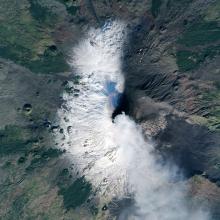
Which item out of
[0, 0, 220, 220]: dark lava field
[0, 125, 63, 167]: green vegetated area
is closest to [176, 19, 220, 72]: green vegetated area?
[0, 0, 220, 220]: dark lava field

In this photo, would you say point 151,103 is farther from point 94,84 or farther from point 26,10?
point 26,10

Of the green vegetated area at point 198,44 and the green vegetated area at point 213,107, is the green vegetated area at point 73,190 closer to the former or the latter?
the green vegetated area at point 213,107

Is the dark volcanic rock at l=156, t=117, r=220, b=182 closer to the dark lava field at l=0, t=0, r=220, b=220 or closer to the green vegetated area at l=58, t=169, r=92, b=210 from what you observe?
the dark lava field at l=0, t=0, r=220, b=220

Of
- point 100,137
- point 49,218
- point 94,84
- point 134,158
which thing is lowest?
point 49,218

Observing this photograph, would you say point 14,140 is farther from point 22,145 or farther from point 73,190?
point 73,190

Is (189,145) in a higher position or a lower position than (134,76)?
lower

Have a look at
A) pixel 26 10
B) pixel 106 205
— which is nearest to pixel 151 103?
pixel 106 205

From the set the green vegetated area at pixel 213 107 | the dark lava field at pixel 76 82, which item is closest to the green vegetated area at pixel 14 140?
the dark lava field at pixel 76 82

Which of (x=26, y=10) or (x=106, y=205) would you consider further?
(x=106, y=205)
